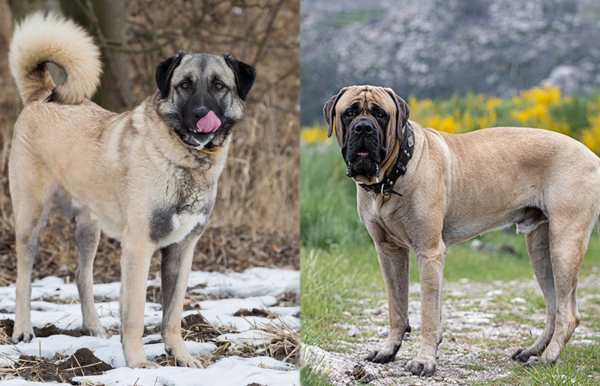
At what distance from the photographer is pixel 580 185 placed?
3906 millimetres

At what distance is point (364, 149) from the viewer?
11.3 ft

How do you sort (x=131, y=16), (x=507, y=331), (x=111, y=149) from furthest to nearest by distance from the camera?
(x=131, y=16)
(x=507, y=331)
(x=111, y=149)

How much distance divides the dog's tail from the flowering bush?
21.6 feet

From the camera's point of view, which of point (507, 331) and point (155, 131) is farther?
point (507, 331)

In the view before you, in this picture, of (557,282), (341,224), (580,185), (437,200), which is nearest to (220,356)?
(437,200)

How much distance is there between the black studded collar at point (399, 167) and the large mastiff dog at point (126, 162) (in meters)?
0.83

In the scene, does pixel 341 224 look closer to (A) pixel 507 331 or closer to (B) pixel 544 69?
(A) pixel 507 331

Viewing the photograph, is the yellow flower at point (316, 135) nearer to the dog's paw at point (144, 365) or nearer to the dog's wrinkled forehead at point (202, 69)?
the dog's wrinkled forehead at point (202, 69)

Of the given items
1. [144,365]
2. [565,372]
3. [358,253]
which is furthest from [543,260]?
[358,253]

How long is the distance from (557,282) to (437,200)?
0.87 m

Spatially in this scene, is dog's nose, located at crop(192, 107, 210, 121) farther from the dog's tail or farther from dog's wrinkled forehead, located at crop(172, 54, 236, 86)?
the dog's tail

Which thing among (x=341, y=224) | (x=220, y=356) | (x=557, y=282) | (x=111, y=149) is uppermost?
(x=111, y=149)

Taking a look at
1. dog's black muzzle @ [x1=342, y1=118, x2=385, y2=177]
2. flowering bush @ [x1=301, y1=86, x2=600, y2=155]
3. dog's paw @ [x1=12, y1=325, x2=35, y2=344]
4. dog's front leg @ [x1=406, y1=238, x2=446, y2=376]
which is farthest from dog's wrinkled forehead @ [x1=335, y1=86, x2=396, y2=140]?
flowering bush @ [x1=301, y1=86, x2=600, y2=155]

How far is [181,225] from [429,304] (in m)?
1.34
